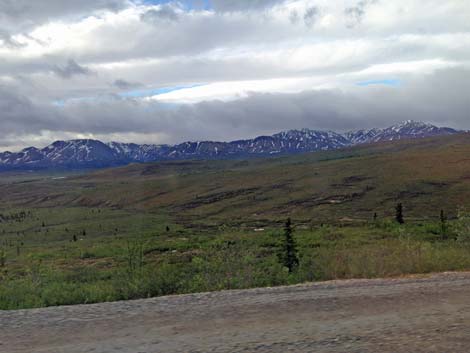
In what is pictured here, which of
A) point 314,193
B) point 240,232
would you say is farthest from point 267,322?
point 314,193

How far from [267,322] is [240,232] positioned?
18675 millimetres

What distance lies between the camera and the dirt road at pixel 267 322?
20.3ft

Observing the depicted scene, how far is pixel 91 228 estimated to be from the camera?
74.5m

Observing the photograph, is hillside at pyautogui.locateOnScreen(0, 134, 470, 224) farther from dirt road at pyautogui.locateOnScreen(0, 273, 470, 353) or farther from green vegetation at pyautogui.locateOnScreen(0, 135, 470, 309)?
dirt road at pyautogui.locateOnScreen(0, 273, 470, 353)

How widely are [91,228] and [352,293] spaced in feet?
230

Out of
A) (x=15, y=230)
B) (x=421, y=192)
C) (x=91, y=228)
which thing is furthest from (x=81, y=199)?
(x=421, y=192)

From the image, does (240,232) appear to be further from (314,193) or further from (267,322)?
(314,193)

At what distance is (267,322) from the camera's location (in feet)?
23.3

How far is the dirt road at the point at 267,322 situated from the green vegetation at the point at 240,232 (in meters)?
1.48

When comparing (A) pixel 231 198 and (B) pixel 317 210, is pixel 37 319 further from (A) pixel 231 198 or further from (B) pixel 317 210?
(A) pixel 231 198

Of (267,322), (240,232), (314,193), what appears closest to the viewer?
(267,322)

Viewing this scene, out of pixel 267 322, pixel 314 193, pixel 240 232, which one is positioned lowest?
pixel 314 193

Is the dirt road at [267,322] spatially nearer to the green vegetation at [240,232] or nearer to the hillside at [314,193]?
the green vegetation at [240,232]

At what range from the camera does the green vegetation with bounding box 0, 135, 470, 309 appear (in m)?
10.7
